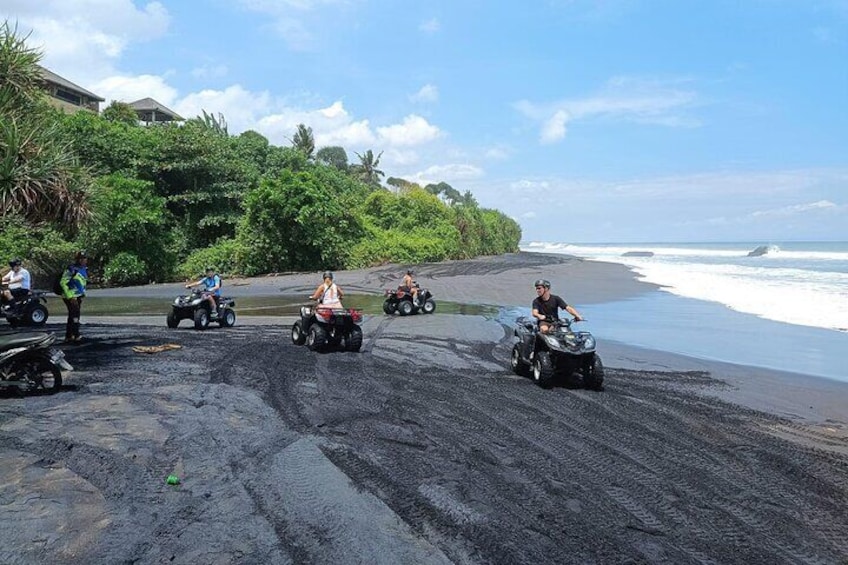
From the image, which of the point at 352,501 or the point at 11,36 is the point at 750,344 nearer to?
the point at 352,501

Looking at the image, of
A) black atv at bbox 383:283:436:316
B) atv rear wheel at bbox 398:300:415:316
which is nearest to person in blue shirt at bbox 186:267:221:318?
black atv at bbox 383:283:436:316

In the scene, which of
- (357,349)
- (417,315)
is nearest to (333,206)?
(417,315)

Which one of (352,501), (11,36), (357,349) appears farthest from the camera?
(357,349)

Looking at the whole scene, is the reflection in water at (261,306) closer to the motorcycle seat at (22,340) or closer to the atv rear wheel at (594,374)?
the atv rear wheel at (594,374)

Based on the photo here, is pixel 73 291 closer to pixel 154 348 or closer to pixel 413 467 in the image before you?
pixel 154 348

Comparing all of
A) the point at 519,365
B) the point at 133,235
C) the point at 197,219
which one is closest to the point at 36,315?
the point at 519,365

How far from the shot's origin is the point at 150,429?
6102 millimetres

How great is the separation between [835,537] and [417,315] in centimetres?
1420

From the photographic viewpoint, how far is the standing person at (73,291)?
36.7ft

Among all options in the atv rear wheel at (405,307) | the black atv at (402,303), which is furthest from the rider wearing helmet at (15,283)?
the atv rear wheel at (405,307)

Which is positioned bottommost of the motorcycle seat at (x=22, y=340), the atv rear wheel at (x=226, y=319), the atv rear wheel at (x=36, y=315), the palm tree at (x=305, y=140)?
the atv rear wheel at (x=36, y=315)

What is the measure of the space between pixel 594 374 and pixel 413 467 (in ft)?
13.3

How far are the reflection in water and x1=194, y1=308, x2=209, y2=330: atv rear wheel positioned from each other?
4403mm

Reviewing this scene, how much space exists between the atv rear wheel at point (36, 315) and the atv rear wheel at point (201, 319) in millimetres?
4394
